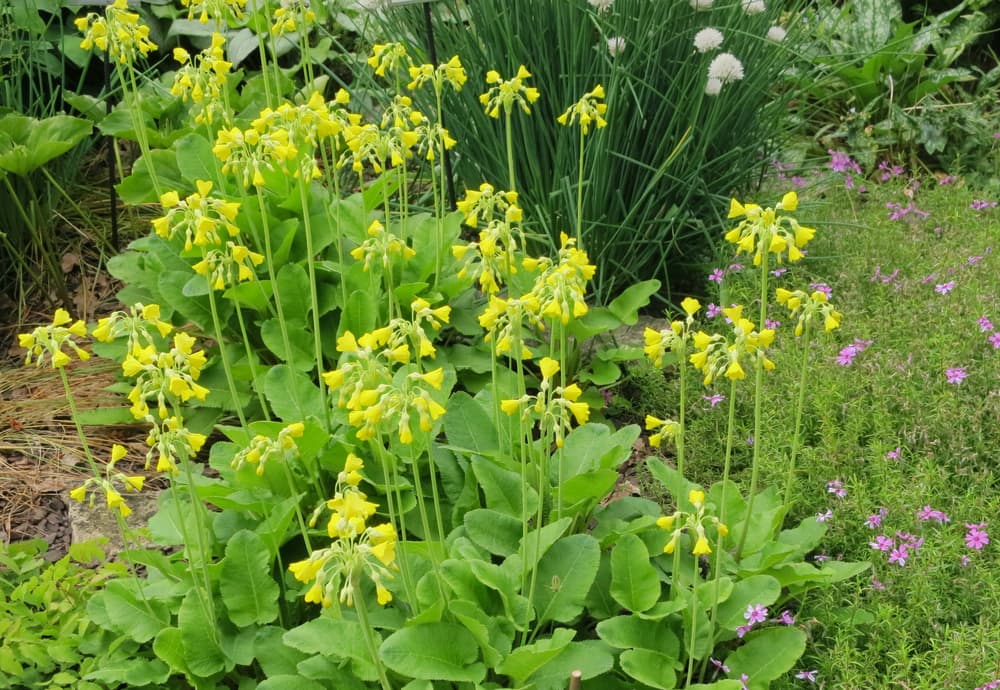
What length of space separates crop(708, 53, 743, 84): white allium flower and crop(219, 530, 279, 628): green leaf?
218 cm

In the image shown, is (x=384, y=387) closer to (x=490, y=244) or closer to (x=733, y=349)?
(x=490, y=244)

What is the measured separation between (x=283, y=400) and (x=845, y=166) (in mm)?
2891

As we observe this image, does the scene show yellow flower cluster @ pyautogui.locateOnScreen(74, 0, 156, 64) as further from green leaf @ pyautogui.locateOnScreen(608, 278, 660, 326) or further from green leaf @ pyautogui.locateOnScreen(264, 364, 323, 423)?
green leaf @ pyautogui.locateOnScreen(608, 278, 660, 326)

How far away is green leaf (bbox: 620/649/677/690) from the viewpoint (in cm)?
226

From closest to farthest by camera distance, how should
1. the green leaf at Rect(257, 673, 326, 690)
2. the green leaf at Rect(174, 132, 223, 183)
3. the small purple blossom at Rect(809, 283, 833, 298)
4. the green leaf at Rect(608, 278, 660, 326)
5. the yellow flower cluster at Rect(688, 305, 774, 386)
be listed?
the yellow flower cluster at Rect(688, 305, 774, 386), the green leaf at Rect(257, 673, 326, 690), the green leaf at Rect(608, 278, 660, 326), the small purple blossom at Rect(809, 283, 833, 298), the green leaf at Rect(174, 132, 223, 183)

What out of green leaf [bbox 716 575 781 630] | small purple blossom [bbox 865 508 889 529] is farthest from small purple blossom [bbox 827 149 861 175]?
green leaf [bbox 716 575 781 630]

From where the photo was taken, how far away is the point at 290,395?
9.95ft

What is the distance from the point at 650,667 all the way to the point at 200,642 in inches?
38.8

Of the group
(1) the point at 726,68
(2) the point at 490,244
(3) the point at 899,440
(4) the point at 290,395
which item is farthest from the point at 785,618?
(1) the point at 726,68

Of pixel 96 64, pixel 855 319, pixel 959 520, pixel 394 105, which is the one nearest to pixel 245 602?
pixel 394 105

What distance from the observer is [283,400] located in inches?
119

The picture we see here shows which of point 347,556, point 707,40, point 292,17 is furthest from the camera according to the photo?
point 707,40

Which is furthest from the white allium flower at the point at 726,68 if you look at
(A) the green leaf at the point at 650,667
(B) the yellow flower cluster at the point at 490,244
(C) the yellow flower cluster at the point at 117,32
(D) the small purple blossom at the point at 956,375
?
(A) the green leaf at the point at 650,667

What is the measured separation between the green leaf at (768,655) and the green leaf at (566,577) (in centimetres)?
35
